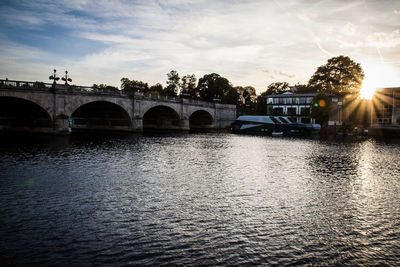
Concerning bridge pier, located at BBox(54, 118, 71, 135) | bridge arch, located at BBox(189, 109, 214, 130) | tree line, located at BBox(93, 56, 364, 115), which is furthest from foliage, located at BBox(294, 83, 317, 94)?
bridge pier, located at BBox(54, 118, 71, 135)

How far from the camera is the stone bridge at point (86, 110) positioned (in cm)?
5434

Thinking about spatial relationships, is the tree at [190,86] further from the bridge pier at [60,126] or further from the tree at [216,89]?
the bridge pier at [60,126]

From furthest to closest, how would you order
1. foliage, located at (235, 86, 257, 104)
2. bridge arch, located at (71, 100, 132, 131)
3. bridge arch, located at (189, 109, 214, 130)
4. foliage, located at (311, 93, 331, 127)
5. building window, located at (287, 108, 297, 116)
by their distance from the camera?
foliage, located at (235, 86, 257, 104) < bridge arch, located at (189, 109, 214, 130) < building window, located at (287, 108, 297, 116) < foliage, located at (311, 93, 331, 127) < bridge arch, located at (71, 100, 132, 131)

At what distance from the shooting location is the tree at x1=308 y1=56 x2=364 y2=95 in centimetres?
10744

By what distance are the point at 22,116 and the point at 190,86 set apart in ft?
284

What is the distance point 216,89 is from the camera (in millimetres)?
134125

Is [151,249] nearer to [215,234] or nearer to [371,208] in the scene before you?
[215,234]

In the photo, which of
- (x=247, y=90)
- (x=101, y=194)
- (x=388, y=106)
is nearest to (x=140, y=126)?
(x=101, y=194)

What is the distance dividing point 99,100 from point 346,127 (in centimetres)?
6827

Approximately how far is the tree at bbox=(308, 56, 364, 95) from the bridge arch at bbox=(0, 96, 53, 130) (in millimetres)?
96146

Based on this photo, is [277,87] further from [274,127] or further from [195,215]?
[195,215]

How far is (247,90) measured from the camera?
168125mm

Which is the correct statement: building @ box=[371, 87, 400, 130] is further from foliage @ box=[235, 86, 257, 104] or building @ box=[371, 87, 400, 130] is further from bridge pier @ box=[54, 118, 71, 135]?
bridge pier @ box=[54, 118, 71, 135]

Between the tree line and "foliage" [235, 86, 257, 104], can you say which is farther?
"foliage" [235, 86, 257, 104]
